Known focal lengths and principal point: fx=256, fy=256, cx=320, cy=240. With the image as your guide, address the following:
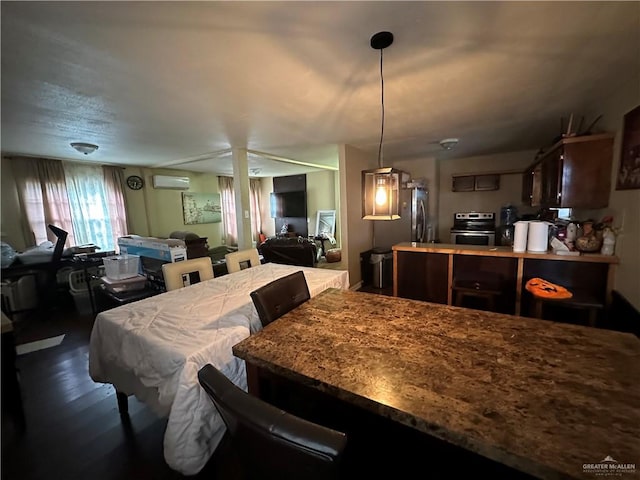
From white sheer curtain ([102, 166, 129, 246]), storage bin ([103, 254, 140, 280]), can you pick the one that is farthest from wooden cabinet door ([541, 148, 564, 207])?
white sheer curtain ([102, 166, 129, 246])

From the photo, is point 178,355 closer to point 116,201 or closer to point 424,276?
point 424,276

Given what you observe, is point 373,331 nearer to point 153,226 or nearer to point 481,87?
point 481,87

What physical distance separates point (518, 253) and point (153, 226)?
620 centimetres

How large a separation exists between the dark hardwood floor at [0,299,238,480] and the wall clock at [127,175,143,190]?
12.1 ft

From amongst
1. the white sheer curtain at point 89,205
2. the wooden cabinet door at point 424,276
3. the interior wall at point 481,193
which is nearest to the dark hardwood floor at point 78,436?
the wooden cabinet door at point 424,276

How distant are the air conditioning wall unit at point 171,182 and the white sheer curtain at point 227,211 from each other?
1.19 m

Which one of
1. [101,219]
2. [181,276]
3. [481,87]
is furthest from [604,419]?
[101,219]

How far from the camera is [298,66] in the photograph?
5.39ft

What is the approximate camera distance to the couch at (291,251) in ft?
14.3

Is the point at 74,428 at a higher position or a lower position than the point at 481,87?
lower

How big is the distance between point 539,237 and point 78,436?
379 cm

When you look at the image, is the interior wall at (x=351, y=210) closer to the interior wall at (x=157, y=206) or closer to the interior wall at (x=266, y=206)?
the interior wall at (x=157, y=206)

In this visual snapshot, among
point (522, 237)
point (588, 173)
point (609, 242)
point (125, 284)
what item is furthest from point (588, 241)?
point (125, 284)

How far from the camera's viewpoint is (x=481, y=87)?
2.01 metres
